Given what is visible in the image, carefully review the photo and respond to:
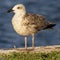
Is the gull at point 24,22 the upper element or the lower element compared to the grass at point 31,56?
upper

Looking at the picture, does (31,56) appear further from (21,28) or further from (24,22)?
(24,22)

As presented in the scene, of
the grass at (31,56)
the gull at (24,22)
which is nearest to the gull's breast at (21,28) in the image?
the gull at (24,22)

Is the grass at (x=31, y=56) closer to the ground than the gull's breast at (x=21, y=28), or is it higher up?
closer to the ground

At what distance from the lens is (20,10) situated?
59.4 ft

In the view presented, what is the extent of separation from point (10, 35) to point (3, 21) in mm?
2369

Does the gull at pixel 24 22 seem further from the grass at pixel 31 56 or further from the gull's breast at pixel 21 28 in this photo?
the grass at pixel 31 56

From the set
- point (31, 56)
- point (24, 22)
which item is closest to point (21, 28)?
point (24, 22)

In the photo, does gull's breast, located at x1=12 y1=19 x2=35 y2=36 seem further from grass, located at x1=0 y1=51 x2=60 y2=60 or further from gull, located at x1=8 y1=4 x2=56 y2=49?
grass, located at x1=0 y1=51 x2=60 y2=60

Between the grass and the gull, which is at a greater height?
the gull

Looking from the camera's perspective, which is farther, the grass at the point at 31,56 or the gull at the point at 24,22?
the gull at the point at 24,22

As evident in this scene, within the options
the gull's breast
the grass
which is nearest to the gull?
the gull's breast

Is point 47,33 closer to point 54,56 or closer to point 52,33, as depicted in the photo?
point 52,33

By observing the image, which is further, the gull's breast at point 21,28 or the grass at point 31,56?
the gull's breast at point 21,28

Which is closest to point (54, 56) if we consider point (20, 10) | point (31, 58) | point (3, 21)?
point (31, 58)
